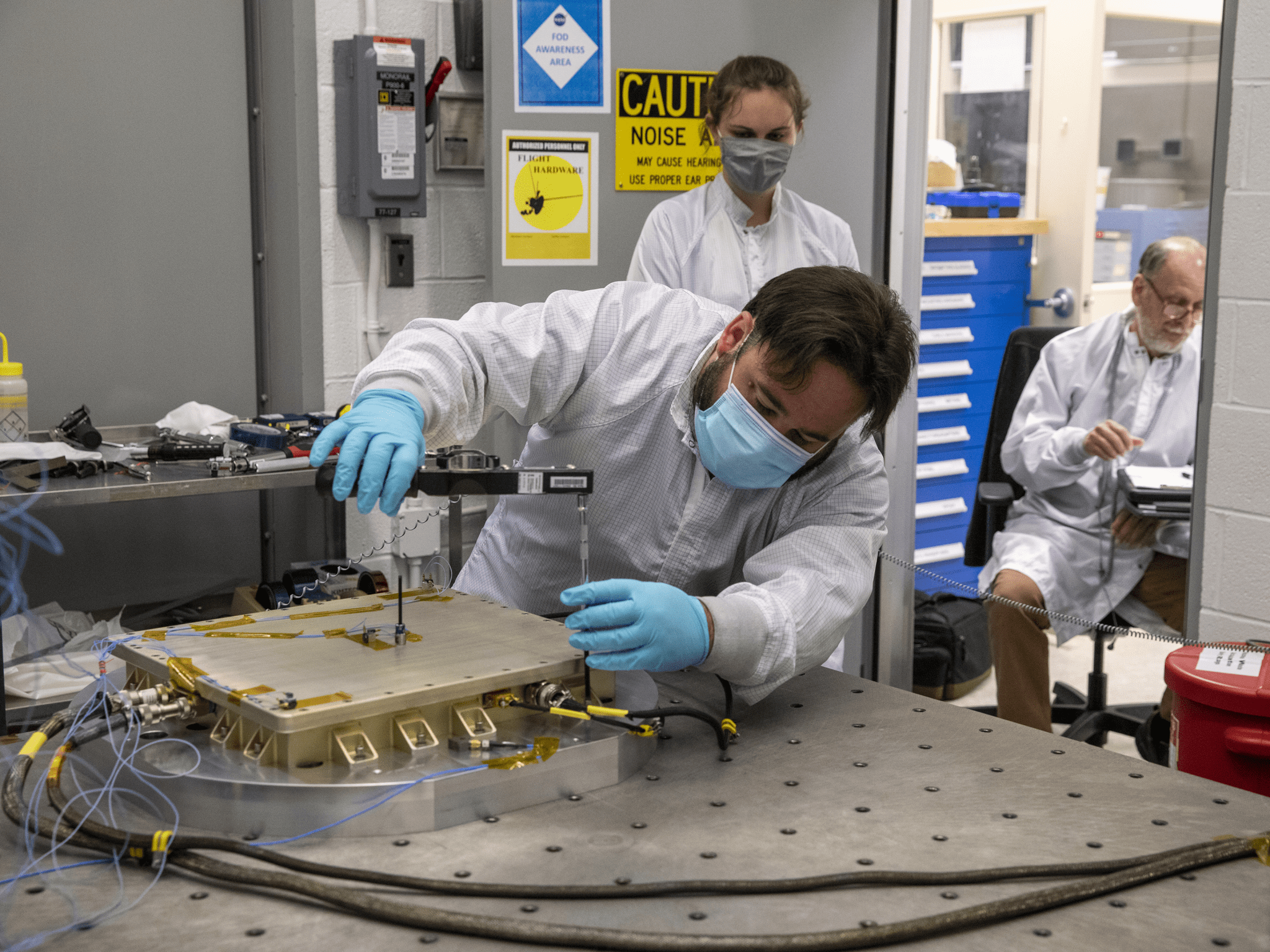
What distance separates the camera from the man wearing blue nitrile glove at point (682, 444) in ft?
3.87

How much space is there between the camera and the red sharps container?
143 centimetres

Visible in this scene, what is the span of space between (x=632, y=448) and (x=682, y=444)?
6cm

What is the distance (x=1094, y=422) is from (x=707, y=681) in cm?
191

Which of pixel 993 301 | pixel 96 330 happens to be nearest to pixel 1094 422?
pixel 993 301

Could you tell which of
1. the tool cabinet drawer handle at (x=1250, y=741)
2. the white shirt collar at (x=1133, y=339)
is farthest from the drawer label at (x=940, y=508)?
the tool cabinet drawer handle at (x=1250, y=741)

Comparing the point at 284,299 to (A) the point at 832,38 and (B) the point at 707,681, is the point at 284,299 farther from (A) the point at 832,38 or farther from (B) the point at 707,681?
(B) the point at 707,681

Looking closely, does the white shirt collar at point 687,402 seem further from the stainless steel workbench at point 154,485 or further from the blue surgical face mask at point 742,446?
the stainless steel workbench at point 154,485

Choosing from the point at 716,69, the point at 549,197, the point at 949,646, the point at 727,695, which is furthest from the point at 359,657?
the point at 949,646

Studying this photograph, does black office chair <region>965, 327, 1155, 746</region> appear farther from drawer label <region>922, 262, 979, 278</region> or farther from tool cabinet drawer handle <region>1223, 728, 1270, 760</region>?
tool cabinet drawer handle <region>1223, 728, 1270, 760</region>

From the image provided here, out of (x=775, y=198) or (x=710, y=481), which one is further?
(x=775, y=198)

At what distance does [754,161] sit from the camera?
2.35m

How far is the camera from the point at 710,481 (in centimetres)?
142

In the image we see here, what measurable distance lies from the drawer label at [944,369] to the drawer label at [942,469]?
0.27 metres

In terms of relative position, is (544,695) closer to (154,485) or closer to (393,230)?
(154,485)
